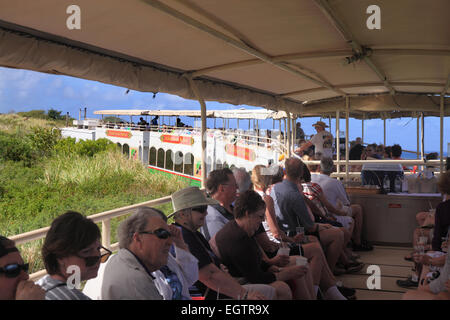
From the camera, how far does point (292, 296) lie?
3203 millimetres

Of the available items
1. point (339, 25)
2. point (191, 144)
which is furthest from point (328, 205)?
point (191, 144)

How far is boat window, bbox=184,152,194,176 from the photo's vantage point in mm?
24875

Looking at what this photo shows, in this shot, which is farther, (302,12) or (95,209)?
(95,209)

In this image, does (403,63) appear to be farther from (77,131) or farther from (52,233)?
(77,131)

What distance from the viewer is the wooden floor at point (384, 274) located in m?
4.11

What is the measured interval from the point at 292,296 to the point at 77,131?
38.8 m

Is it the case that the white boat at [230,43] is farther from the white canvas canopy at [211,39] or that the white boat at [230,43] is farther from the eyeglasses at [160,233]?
the eyeglasses at [160,233]

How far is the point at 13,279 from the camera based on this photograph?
5.54ft

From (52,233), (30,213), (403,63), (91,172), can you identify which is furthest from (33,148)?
(52,233)

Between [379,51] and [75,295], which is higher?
[379,51]

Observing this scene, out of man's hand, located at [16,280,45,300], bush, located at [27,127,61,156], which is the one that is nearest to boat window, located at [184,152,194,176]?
bush, located at [27,127,61,156]

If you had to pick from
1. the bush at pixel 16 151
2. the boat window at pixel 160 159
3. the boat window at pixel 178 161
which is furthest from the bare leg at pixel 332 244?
the boat window at pixel 160 159

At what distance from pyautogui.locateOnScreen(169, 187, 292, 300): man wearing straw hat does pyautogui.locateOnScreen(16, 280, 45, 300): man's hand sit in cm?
114

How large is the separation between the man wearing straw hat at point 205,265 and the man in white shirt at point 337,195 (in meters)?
2.72
